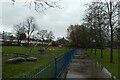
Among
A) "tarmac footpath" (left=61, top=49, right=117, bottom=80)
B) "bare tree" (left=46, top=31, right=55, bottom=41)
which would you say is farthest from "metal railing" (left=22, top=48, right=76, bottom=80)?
"bare tree" (left=46, top=31, right=55, bottom=41)

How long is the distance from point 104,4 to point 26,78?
1988 centimetres

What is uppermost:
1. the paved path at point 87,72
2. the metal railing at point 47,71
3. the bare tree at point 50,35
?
the bare tree at point 50,35

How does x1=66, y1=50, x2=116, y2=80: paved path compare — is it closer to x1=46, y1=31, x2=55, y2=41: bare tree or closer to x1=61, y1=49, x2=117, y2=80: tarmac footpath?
x1=61, y1=49, x2=117, y2=80: tarmac footpath

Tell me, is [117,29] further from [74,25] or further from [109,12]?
[74,25]

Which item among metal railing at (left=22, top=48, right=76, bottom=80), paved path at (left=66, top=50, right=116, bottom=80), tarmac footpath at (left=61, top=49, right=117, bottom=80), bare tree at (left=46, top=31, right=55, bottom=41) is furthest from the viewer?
bare tree at (left=46, top=31, right=55, bottom=41)

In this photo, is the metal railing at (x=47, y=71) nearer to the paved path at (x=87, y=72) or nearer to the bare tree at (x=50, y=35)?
the paved path at (x=87, y=72)

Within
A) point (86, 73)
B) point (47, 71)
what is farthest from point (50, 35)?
point (47, 71)

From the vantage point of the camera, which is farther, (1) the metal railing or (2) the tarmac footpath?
(2) the tarmac footpath

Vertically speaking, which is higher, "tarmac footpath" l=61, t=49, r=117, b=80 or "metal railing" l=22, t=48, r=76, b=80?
"metal railing" l=22, t=48, r=76, b=80

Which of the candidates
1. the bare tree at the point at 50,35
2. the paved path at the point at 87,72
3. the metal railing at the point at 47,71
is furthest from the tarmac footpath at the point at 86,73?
the bare tree at the point at 50,35

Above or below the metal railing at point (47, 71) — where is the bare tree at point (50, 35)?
above

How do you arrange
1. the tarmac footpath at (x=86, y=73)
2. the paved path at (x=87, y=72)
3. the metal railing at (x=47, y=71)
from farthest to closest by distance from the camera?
the paved path at (x=87, y=72) < the tarmac footpath at (x=86, y=73) < the metal railing at (x=47, y=71)

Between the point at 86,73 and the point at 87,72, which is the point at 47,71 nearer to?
the point at 86,73

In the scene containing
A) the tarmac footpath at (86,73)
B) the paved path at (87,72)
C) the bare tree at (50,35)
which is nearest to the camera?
the tarmac footpath at (86,73)
